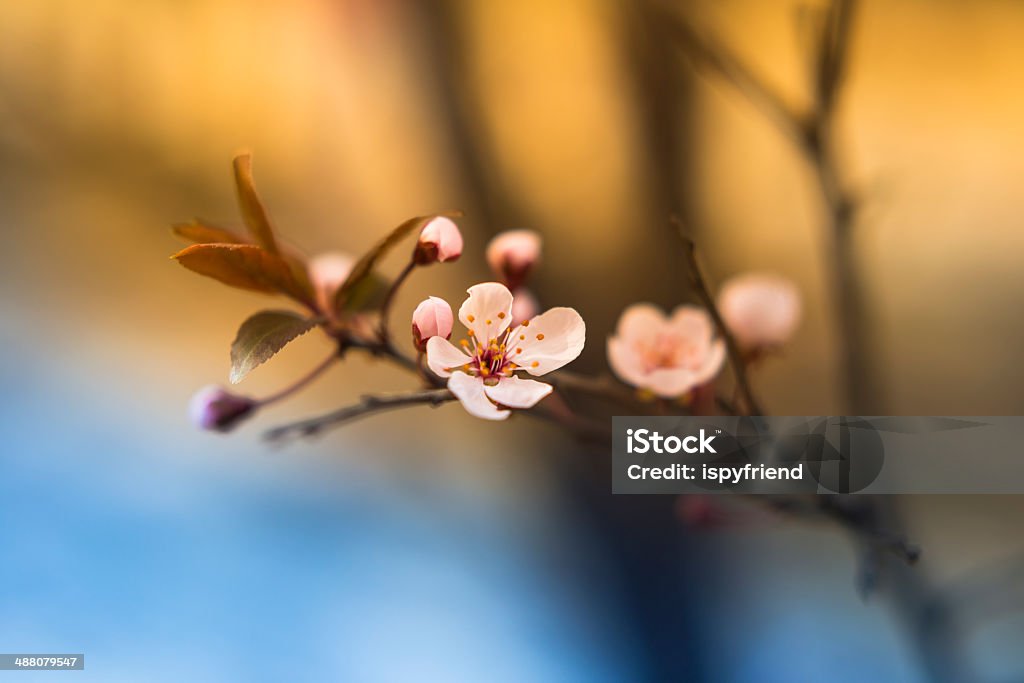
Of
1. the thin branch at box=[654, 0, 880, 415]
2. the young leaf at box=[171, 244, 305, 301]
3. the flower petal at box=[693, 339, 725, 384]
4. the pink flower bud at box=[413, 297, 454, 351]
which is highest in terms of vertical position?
the thin branch at box=[654, 0, 880, 415]

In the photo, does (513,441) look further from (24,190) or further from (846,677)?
(24,190)

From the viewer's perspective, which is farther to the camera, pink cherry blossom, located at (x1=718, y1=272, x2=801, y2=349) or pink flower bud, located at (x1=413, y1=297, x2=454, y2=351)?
pink cherry blossom, located at (x1=718, y1=272, x2=801, y2=349)

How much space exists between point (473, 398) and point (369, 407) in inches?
3.2

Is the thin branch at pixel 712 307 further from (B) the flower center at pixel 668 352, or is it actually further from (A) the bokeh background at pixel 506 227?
(A) the bokeh background at pixel 506 227

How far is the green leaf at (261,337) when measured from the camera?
0.39m

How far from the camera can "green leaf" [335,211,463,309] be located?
415mm

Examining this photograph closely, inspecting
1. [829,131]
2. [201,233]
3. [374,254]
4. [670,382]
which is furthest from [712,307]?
[829,131]

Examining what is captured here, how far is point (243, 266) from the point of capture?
44 centimetres

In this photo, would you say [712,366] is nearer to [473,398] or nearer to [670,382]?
[670,382]

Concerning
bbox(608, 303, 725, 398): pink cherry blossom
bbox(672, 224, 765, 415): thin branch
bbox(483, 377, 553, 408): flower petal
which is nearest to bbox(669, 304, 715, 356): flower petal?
bbox(608, 303, 725, 398): pink cherry blossom

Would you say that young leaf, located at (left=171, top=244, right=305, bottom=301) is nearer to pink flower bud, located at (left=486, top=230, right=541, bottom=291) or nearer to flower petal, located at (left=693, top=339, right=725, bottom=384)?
pink flower bud, located at (left=486, top=230, right=541, bottom=291)

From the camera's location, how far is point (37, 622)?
0.85m

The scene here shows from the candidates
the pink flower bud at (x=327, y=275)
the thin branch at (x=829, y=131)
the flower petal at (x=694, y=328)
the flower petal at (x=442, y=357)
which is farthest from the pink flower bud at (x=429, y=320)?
the thin branch at (x=829, y=131)

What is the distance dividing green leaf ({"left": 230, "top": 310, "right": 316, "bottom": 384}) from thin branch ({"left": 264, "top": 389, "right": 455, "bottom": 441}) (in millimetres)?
58
